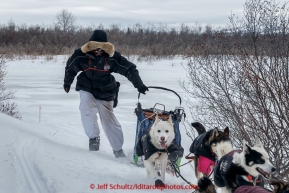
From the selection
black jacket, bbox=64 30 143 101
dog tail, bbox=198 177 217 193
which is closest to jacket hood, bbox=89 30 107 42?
black jacket, bbox=64 30 143 101

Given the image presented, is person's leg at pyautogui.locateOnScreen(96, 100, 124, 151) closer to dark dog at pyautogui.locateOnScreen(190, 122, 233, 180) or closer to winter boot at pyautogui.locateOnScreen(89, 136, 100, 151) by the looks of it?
winter boot at pyautogui.locateOnScreen(89, 136, 100, 151)

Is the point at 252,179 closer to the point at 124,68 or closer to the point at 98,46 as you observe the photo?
the point at 124,68

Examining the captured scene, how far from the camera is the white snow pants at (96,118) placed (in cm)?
549

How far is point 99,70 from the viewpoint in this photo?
5.39 metres

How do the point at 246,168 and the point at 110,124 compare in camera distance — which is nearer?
the point at 246,168

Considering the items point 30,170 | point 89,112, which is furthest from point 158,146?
point 89,112

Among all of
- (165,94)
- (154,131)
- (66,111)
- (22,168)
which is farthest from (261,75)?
(165,94)

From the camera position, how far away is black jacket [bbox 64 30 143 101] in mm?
5379

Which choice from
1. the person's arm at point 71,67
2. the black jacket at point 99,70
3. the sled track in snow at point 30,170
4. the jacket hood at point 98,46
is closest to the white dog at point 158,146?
the black jacket at point 99,70

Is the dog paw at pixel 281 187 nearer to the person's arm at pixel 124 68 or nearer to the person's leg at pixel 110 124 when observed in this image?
the person's arm at pixel 124 68

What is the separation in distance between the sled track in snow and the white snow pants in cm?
99

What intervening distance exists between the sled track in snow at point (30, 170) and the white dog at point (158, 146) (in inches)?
46.0

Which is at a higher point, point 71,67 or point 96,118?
point 71,67

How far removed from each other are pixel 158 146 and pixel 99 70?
1.52 m
